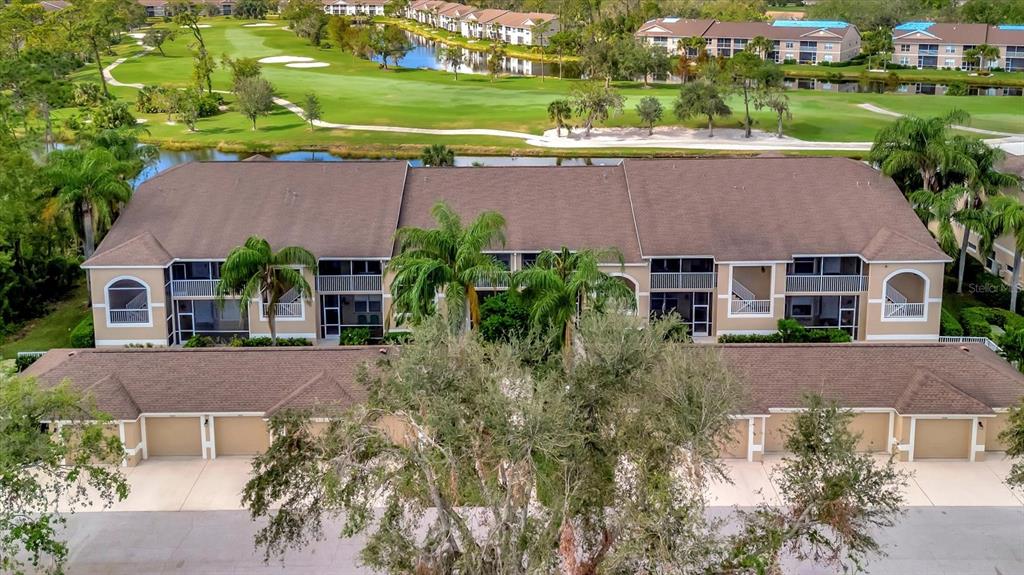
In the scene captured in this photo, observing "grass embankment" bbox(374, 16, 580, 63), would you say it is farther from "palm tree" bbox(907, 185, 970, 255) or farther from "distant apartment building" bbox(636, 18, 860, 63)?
"palm tree" bbox(907, 185, 970, 255)

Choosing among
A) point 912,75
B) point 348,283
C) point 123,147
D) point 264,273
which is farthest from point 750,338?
point 912,75

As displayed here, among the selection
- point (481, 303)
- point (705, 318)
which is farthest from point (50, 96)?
point (705, 318)

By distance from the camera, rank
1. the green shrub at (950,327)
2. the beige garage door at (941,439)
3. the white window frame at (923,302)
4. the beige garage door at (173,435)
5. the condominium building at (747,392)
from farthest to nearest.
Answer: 1. the green shrub at (950,327)
2. the white window frame at (923,302)
3. the beige garage door at (173,435)
4. the beige garage door at (941,439)
5. the condominium building at (747,392)

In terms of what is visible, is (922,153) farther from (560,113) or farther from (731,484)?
(560,113)

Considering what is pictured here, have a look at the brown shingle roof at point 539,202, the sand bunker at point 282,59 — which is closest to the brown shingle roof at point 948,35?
the sand bunker at point 282,59

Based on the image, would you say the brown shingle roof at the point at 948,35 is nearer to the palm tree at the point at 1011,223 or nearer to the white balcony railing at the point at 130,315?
the palm tree at the point at 1011,223

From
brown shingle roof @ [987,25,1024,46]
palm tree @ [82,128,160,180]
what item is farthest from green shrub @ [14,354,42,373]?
brown shingle roof @ [987,25,1024,46]

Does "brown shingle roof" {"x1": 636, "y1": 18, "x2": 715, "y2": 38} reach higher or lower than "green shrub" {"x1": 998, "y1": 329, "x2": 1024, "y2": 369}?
higher
